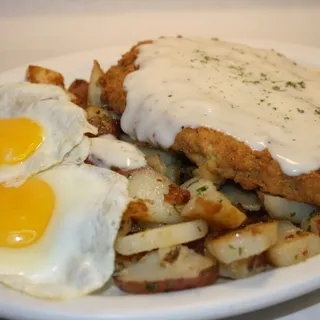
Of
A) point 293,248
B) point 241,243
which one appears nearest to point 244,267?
point 241,243

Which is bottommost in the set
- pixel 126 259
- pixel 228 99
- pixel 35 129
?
pixel 126 259

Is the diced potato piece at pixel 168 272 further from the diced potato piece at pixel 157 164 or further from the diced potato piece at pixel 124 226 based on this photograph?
the diced potato piece at pixel 157 164

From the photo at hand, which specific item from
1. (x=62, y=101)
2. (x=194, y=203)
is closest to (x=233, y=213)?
(x=194, y=203)

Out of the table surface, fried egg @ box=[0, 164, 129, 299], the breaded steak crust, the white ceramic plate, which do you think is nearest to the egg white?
fried egg @ box=[0, 164, 129, 299]

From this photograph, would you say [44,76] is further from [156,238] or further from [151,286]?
[151,286]

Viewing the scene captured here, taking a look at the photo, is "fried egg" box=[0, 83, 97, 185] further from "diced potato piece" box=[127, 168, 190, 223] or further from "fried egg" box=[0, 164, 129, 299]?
"diced potato piece" box=[127, 168, 190, 223]

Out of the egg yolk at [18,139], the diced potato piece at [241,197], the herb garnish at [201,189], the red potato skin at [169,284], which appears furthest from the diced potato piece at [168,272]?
the egg yolk at [18,139]

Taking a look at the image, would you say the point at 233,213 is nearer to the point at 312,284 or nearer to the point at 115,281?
the point at 312,284
